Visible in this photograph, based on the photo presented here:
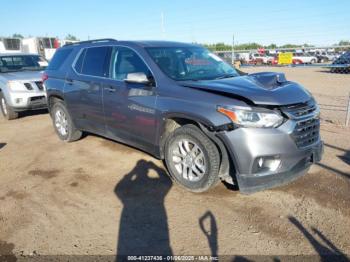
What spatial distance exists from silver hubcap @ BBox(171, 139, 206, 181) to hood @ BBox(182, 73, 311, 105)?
71cm

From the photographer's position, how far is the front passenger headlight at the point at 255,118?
3.46 metres

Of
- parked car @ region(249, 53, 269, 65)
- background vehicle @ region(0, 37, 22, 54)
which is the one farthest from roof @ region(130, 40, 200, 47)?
parked car @ region(249, 53, 269, 65)

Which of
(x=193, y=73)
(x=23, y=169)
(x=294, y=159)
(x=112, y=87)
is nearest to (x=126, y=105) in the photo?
(x=112, y=87)

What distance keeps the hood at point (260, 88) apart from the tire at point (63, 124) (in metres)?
2.94

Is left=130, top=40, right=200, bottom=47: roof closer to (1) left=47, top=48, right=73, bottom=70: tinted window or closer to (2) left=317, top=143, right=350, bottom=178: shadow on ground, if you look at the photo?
(1) left=47, top=48, right=73, bottom=70: tinted window

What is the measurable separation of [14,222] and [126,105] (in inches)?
78.5

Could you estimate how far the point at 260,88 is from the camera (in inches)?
148

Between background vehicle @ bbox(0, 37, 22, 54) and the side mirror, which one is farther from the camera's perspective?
background vehicle @ bbox(0, 37, 22, 54)

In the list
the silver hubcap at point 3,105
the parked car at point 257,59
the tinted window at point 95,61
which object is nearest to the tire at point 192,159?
the tinted window at point 95,61

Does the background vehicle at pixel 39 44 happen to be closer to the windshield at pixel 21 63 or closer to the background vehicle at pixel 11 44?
the background vehicle at pixel 11 44

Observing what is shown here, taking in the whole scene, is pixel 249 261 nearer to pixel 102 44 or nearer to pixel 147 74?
pixel 147 74

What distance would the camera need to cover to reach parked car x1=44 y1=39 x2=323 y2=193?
11.4ft

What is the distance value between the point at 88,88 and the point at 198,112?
2.33m

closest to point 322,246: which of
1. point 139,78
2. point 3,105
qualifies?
point 139,78
